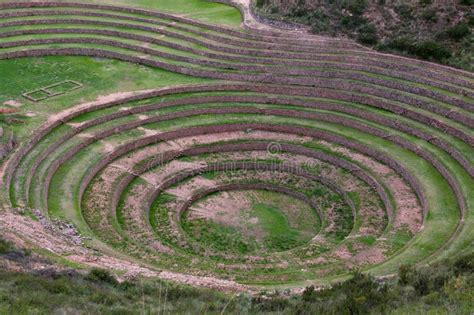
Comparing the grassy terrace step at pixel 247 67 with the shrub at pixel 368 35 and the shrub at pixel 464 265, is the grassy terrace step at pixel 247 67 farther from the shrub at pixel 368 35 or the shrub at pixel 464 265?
the shrub at pixel 464 265

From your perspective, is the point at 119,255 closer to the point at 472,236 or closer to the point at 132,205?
the point at 132,205

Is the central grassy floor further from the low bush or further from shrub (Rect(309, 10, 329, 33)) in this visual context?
shrub (Rect(309, 10, 329, 33))

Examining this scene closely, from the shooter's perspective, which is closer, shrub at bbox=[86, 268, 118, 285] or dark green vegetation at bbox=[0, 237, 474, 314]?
dark green vegetation at bbox=[0, 237, 474, 314]

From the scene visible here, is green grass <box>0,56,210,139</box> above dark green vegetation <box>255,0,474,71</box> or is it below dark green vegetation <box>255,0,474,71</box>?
below

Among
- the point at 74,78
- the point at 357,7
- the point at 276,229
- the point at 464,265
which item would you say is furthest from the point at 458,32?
the point at 74,78

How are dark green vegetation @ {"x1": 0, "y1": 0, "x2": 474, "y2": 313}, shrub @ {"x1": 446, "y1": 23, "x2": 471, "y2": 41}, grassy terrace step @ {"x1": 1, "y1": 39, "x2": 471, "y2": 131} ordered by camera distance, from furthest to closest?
shrub @ {"x1": 446, "y1": 23, "x2": 471, "y2": 41} < grassy terrace step @ {"x1": 1, "y1": 39, "x2": 471, "y2": 131} < dark green vegetation @ {"x1": 0, "y1": 0, "x2": 474, "y2": 313}

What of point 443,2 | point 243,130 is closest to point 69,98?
point 243,130

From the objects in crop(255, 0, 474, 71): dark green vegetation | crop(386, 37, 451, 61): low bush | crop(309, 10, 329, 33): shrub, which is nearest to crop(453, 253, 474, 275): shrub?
crop(255, 0, 474, 71): dark green vegetation
